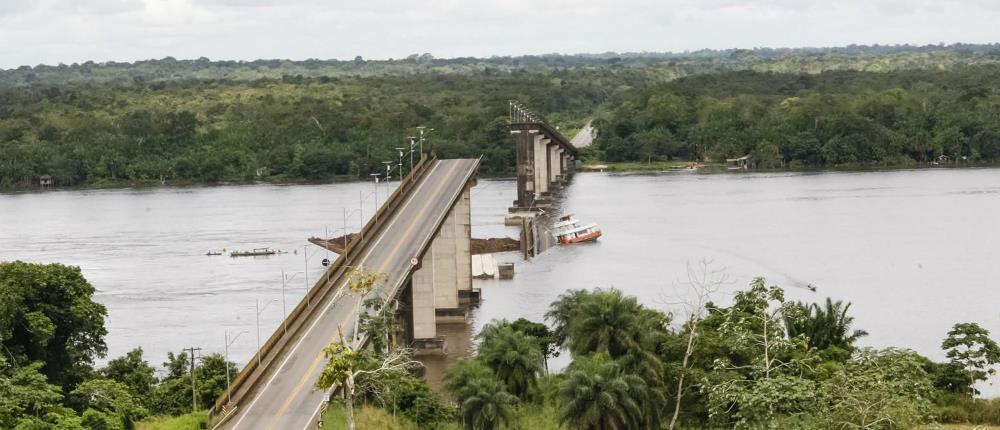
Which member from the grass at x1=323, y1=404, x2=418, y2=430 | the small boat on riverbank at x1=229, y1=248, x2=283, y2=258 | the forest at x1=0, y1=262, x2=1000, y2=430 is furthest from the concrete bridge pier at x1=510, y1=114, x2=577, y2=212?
the grass at x1=323, y1=404, x2=418, y2=430

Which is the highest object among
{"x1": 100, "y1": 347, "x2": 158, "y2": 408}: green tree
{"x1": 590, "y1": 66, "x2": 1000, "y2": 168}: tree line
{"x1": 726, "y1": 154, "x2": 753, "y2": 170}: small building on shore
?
{"x1": 590, "y1": 66, "x2": 1000, "y2": 168}: tree line

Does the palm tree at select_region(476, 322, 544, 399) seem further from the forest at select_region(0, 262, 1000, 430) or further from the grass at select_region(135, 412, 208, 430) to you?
the grass at select_region(135, 412, 208, 430)

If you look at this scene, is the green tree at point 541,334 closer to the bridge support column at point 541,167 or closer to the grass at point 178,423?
the grass at point 178,423

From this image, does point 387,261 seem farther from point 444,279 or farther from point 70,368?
point 70,368

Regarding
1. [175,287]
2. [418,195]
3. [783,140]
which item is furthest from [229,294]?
[783,140]

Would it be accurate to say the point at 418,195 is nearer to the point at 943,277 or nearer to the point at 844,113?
the point at 943,277

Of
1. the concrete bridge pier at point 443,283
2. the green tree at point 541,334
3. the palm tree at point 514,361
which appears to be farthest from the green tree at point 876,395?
the concrete bridge pier at point 443,283

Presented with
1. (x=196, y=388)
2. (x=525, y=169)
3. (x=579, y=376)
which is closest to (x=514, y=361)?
(x=579, y=376)
